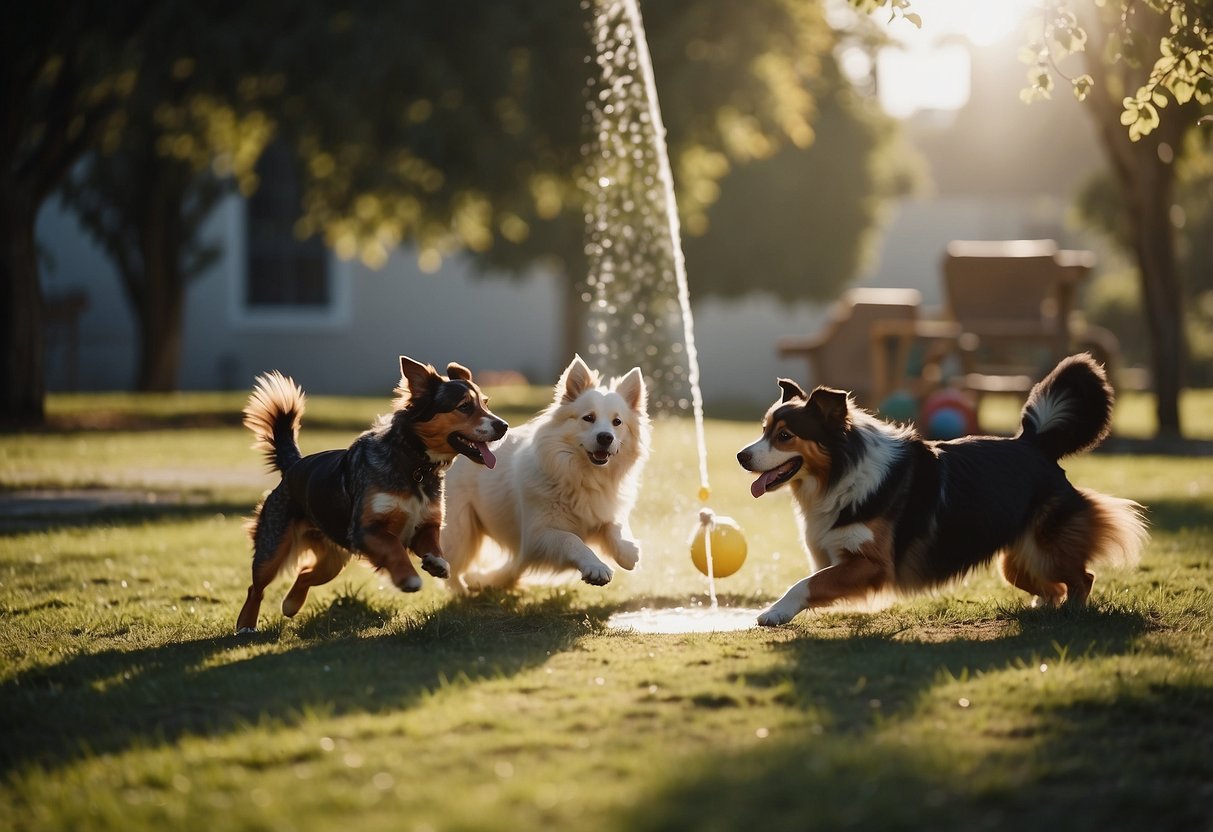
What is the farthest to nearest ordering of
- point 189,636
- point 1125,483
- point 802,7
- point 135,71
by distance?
point 802,7 → point 135,71 → point 1125,483 → point 189,636

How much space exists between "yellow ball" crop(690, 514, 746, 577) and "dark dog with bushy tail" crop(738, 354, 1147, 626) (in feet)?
3.27

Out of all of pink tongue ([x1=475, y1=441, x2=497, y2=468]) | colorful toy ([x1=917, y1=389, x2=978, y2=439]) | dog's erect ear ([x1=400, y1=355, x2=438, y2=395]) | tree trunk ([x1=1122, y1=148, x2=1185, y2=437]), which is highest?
tree trunk ([x1=1122, y1=148, x2=1185, y2=437])

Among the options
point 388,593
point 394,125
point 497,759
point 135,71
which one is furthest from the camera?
point 394,125

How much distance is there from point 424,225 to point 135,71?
5.49 metres

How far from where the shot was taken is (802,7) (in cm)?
2242

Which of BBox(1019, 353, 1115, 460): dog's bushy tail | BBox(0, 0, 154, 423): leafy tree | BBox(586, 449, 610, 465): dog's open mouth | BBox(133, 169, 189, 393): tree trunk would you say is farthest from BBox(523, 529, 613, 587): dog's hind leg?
BBox(133, 169, 189, 393): tree trunk

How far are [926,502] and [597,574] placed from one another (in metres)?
1.64

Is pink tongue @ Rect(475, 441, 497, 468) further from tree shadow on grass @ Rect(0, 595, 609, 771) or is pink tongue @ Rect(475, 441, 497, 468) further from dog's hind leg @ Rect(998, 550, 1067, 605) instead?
dog's hind leg @ Rect(998, 550, 1067, 605)

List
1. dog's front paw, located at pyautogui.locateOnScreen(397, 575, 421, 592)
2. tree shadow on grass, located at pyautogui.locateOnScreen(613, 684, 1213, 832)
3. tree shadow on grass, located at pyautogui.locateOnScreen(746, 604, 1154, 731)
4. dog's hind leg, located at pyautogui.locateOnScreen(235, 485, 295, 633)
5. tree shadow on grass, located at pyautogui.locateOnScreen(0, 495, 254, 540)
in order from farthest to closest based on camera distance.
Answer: tree shadow on grass, located at pyautogui.locateOnScreen(0, 495, 254, 540) < dog's hind leg, located at pyautogui.locateOnScreen(235, 485, 295, 633) < dog's front paw, located at pyautogui.locateOnScreen(397, 575, 421, 592) < tree shadow on grass, located at pyautogui.locateOnScreen(746, 604, 1154, 731) < tree shadow on grass, located at pyautogui.locateOnScreen(613, 684, 1213, 832)

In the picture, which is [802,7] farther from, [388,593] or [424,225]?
[388,593]

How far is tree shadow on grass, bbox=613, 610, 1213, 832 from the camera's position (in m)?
3.67

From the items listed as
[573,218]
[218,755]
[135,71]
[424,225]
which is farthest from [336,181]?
[218,755]

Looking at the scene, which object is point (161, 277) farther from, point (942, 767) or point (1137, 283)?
point (942, 767)

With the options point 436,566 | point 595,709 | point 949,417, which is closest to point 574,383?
point 436,566
